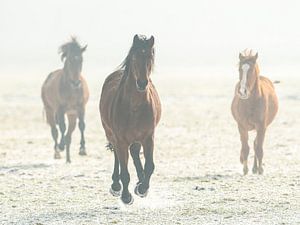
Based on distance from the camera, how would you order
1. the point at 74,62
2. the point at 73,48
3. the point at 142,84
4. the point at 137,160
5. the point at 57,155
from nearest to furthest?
the point at 142,84 → the point at 137,160 → the point at 74,62 → the point at 73,48 → the point at 57,155

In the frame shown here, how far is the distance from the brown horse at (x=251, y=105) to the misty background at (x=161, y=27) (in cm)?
10404

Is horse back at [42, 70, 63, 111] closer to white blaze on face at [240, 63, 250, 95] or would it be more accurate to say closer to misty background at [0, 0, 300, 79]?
white blaze on face at [240, 63, 250, 95]

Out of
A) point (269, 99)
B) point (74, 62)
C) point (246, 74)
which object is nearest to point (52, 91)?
point (74, 62)

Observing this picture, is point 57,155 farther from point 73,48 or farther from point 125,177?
point 125,177

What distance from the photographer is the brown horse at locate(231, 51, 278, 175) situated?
14758 mm

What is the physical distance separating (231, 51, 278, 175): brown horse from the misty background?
341 feet

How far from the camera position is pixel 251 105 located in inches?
595

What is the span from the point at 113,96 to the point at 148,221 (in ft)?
6.87

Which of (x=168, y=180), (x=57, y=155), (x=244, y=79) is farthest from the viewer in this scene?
(x=57, y=155)

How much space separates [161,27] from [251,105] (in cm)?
15691

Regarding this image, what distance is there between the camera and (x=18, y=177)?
1486 centimetres

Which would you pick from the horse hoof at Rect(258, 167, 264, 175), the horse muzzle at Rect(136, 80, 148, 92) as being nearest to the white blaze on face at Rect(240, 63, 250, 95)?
A: the horse hoof at Rect(258, 167, 264, 175)

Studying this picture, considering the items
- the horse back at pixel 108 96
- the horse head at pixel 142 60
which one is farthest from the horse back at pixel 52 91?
the horse head at pixel 142 60

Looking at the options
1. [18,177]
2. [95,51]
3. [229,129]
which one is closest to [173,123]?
[229,129]
